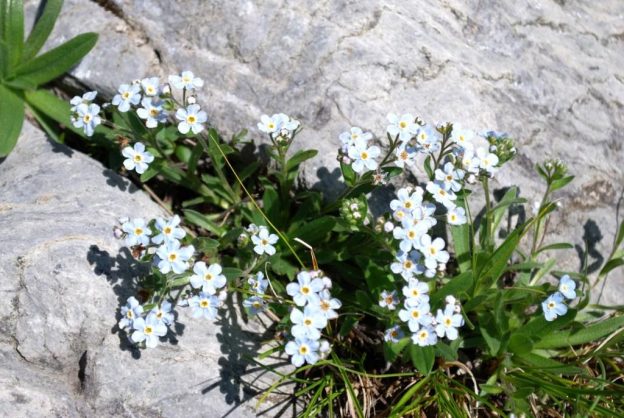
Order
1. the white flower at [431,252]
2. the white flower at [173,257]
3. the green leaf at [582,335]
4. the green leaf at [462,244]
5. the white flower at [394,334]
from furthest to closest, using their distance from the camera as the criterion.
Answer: the green leaf at [462,244], the green leaf at [582,335], the white flower at [394,334], the white flower at [431,252], the white flower at [173,257]

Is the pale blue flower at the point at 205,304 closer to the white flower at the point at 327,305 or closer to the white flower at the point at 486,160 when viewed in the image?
the white flower at the point at 327,305

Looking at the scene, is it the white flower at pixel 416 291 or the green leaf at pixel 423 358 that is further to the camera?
the green leaf at pixel 423 358

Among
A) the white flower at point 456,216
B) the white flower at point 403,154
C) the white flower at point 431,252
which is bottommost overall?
the white flower at point 431,252

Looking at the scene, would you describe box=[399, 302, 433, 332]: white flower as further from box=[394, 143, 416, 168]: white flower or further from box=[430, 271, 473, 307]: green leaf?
box=[394, 143, 416, 168]: white flower

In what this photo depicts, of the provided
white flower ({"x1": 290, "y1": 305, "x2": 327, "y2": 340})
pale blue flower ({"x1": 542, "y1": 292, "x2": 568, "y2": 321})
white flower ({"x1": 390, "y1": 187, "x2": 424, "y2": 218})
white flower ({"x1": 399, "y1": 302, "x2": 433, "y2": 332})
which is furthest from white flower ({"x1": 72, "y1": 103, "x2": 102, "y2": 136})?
pale blue flower ({"x1": 542, "y1": 292, "x2": 568, "y2": 321})

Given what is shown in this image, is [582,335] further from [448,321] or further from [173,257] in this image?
[173,257]

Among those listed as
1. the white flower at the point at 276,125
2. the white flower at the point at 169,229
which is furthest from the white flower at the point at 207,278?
the white flower at the point at 276,125
